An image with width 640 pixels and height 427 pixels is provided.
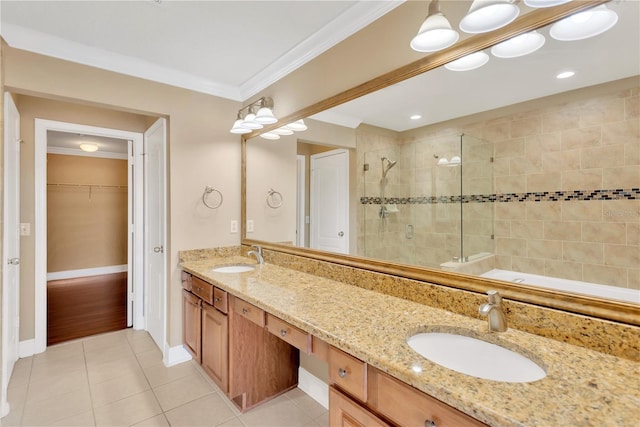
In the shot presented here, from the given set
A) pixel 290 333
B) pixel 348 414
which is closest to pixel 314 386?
pixel 290 333

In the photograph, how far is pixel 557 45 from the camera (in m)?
1.12

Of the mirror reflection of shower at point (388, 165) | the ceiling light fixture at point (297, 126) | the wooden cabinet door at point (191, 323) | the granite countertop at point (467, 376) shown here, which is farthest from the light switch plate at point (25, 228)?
the mirror reflection of shower at point (388, 165)

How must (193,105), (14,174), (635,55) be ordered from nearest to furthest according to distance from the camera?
(635,55), (14,174), (193,105)

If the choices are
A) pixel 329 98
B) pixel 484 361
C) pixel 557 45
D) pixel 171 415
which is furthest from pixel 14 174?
pixel 557 45

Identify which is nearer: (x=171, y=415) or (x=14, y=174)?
(x=171, y=415)

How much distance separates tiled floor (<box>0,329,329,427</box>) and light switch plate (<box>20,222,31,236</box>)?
3.59 feet

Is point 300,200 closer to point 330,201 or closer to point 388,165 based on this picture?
point 330,201

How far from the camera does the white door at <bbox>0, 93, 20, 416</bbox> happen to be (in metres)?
2.02

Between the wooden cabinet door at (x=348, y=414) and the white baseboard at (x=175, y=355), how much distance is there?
6.45 feet

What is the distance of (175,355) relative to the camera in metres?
2.62

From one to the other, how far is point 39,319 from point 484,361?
3573mm

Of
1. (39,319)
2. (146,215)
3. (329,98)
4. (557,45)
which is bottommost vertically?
(39,319)

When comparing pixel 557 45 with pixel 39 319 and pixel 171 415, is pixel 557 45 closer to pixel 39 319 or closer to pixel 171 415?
pixel 171 415

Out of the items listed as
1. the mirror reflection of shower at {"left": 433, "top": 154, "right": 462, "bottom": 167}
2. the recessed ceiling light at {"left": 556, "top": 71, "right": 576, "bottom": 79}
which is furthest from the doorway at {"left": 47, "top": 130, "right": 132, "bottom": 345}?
the recessed ceiling light at {"left": 556, "top": 71, "right": 576, "bottom": 79}
